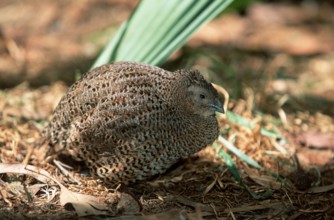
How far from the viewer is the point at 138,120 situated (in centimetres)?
442

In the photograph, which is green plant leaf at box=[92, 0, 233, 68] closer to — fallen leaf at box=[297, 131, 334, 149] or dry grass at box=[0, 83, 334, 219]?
dry grass at box=[0, 83, 334, 219]

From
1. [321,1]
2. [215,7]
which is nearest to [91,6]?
[321,1]

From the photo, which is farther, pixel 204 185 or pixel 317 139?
pixel 317 139

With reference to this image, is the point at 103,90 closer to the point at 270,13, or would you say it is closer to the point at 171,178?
the point at 171,178

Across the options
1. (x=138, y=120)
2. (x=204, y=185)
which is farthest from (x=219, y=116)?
(x=138, y=120)

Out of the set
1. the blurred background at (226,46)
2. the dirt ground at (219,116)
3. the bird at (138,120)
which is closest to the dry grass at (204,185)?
the dirt ground at (219,116)

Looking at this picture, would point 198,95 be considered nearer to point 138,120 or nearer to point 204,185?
point 138,120

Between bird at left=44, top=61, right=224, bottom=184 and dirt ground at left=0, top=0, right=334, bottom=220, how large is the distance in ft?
0.75

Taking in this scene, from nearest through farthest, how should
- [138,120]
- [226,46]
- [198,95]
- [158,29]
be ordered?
[138,120] < [198,95] < [158,29] < [226,46]

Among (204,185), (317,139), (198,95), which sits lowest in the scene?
(317,139)

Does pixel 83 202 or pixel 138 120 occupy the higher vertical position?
pixel 138 120

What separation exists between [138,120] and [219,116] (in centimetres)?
145

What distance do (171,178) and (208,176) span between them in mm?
295

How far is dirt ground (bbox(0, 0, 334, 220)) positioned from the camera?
4.32 meters
